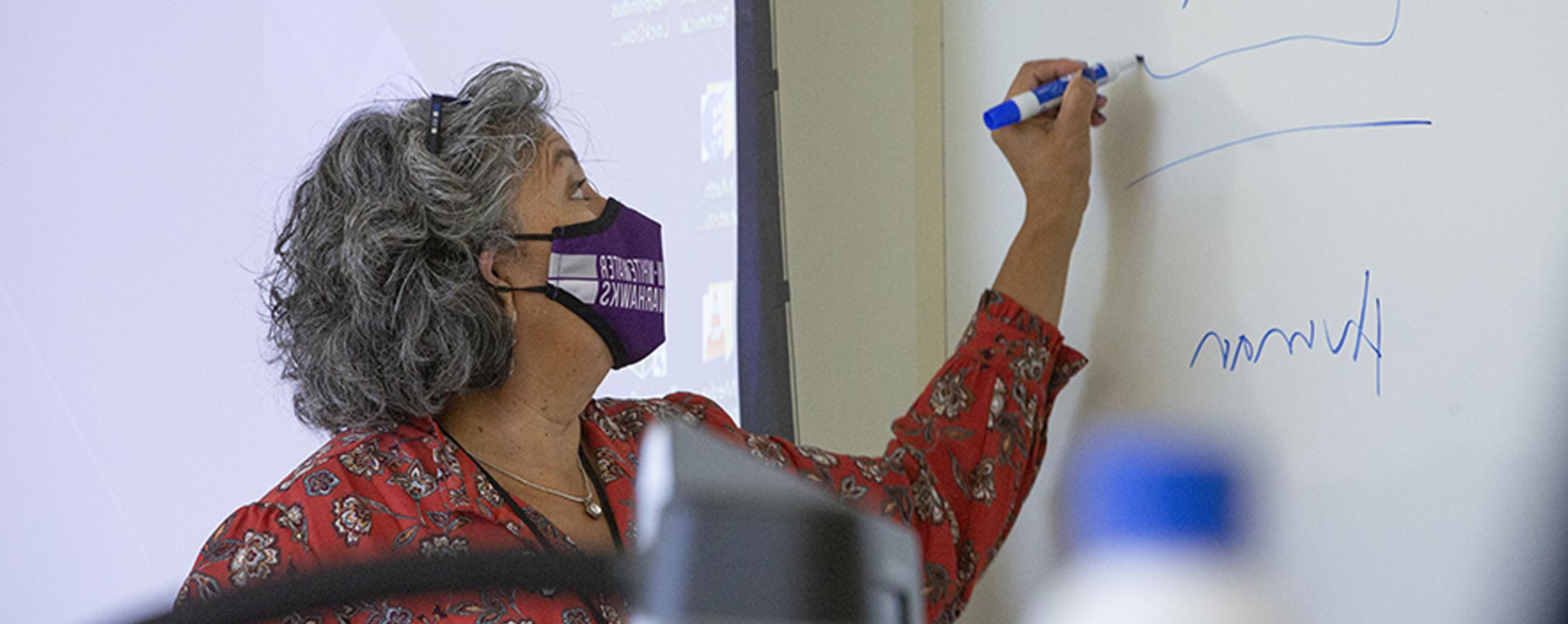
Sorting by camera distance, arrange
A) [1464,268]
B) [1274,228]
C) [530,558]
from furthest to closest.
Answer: [1274,228], [1464,268], [530,558]

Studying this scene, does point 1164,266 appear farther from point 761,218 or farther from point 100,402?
point 100,402

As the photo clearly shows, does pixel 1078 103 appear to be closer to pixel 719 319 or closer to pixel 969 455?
pixel 969 455

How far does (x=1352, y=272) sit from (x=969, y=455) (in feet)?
1.34

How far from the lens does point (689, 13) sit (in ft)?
4.95

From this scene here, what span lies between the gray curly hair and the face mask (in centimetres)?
5

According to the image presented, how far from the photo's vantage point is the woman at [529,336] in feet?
3.68

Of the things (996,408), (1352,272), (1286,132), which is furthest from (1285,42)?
(996,408)

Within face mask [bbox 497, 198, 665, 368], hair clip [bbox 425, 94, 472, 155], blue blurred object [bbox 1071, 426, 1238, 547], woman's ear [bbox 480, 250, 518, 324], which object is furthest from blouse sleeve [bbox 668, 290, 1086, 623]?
blue blurred object [bbox 1071, 426, 1238, 547]

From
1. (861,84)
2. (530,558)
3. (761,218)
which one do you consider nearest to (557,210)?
(761,218)

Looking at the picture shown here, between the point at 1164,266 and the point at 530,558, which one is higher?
the point at 530,558

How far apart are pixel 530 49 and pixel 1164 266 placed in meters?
0.84

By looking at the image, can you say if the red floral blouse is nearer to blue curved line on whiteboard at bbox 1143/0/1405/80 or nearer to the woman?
the woman

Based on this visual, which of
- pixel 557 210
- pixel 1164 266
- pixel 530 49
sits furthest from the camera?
pixel 530 49

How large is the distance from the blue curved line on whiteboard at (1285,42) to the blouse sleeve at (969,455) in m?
0.24
